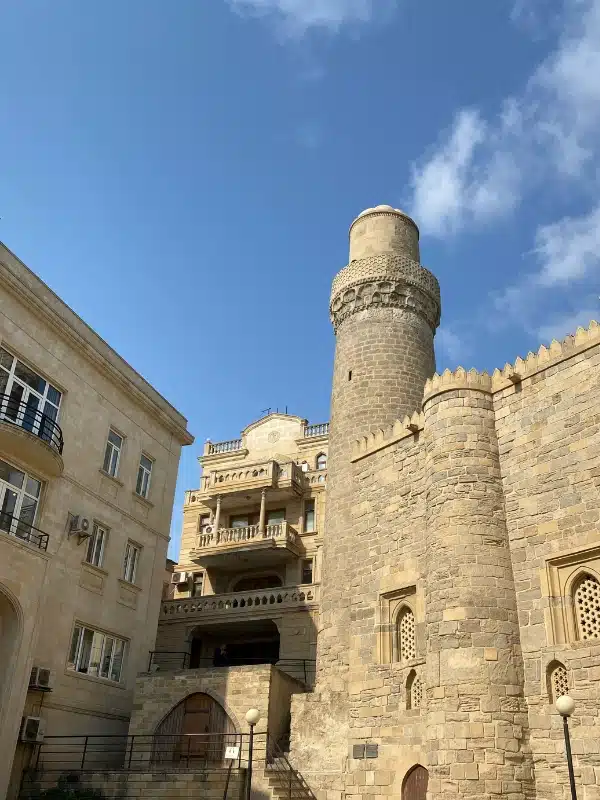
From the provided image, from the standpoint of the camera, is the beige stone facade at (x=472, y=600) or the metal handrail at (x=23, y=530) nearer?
the beige stone facade at (x=472, y=600)

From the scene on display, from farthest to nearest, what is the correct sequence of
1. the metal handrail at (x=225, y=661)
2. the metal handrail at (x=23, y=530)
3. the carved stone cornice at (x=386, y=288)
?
the carved stone cornice at (x=386, y=288), the metal handrail at (x=225, y=661), the metal handrail at (x=23, y=530)

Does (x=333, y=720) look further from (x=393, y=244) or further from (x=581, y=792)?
(x=393, y=244)

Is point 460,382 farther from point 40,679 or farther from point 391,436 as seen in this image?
point 40,679

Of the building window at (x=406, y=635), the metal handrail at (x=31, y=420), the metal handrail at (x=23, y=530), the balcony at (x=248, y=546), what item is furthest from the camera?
the balcony at (x=248, y=546)

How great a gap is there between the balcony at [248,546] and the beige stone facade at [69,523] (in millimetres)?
5123

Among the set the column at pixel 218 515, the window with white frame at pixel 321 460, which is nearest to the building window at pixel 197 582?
the column at pixel 218 515

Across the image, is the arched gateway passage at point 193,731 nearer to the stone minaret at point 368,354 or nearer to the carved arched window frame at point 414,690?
the stone minaret at point 368,354

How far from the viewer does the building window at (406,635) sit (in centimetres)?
1396

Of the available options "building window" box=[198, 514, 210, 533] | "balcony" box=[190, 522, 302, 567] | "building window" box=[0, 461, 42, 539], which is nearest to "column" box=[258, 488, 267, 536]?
"balcony" box=[190, 522, 302, 567]

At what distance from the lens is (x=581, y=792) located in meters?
10.6

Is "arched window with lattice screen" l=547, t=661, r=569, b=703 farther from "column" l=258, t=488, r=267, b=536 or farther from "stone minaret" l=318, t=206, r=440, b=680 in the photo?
"column" l=258, t=488, r=267, b=536

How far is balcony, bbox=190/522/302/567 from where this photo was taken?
2697 cm

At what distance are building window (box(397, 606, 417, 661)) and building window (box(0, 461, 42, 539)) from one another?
28.8 feet

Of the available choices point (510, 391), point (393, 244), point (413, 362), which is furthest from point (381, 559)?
point (393, 244)
